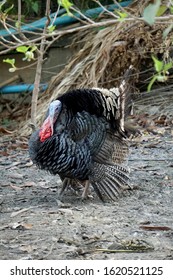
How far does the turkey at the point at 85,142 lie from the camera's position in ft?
16.7

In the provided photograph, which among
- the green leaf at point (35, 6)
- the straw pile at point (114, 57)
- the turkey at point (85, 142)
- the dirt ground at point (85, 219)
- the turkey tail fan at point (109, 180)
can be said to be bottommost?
the dirt ground at point (85, 219)

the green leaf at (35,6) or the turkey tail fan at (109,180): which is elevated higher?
the green leaf at (35,6)

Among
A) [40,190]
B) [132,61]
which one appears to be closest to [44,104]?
[132,61]

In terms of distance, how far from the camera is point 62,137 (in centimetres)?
509

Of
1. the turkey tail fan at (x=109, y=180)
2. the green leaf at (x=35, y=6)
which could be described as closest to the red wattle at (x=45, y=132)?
the turkey tail fan at (x=109, y=180)

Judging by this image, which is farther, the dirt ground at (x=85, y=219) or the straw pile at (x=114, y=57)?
the straw pile at (x=114, y=57)

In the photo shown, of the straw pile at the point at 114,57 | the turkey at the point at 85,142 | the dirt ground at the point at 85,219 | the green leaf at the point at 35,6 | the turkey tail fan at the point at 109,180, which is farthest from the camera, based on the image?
the green leaf at the point at 35,6

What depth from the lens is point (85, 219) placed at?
466 centimetres

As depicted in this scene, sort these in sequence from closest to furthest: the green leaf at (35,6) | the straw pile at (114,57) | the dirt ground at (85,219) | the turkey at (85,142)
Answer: the dirt ground at (85,219) → the turkey at (85,142) → the straw pile at (114,57) → the green leaf at (35,6)

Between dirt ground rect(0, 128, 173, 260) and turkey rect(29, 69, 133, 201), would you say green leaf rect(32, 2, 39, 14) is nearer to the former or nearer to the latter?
dirt ground rect(0, 128, 173, 260)

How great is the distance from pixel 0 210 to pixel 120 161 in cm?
108

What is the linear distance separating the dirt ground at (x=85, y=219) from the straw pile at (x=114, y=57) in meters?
2.35

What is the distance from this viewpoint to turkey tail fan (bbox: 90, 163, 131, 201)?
17.3 ft

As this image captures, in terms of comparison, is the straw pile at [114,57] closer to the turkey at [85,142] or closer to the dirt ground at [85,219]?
the dirt ground at [85,219]
